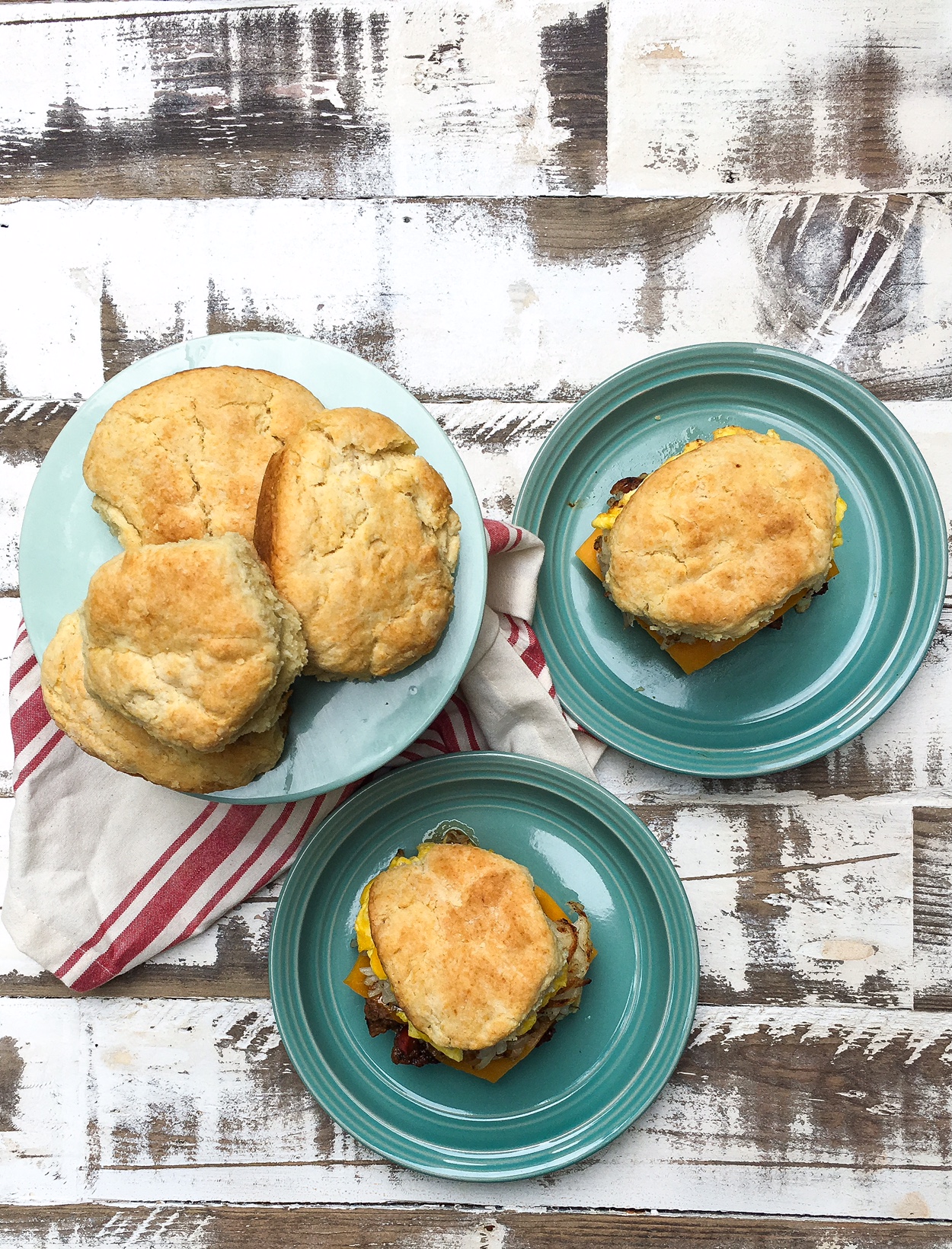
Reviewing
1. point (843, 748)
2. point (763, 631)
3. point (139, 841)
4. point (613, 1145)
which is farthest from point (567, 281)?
point (613, 1145)

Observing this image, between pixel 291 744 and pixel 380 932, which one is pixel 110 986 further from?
pixel 291 744

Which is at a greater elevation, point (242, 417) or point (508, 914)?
point (242, 417)

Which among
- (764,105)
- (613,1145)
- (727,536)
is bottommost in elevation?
(613,1145)

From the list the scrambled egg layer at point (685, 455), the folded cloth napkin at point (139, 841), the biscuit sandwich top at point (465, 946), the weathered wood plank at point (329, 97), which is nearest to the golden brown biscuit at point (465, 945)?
the biscuit sandwich top at point (465, 946)

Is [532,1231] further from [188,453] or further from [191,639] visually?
[188,453]

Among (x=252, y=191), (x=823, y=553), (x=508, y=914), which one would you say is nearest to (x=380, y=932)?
(x=508, y=914)

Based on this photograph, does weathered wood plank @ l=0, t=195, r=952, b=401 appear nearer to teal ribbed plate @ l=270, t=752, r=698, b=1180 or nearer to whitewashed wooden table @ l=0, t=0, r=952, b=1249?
whitewashed wooden table @ l=0, t=0, r=952, b=1249

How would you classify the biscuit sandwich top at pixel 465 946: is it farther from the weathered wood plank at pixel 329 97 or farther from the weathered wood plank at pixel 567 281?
the weathered wood plank at pixel 329 97

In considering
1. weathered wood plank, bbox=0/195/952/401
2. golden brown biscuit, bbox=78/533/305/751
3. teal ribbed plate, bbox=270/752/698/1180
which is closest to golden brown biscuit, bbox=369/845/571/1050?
teal ribbed plate, bbox=270/752/698/1180

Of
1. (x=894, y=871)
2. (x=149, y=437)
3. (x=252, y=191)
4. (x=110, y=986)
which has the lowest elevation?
(x=110, y=986)
